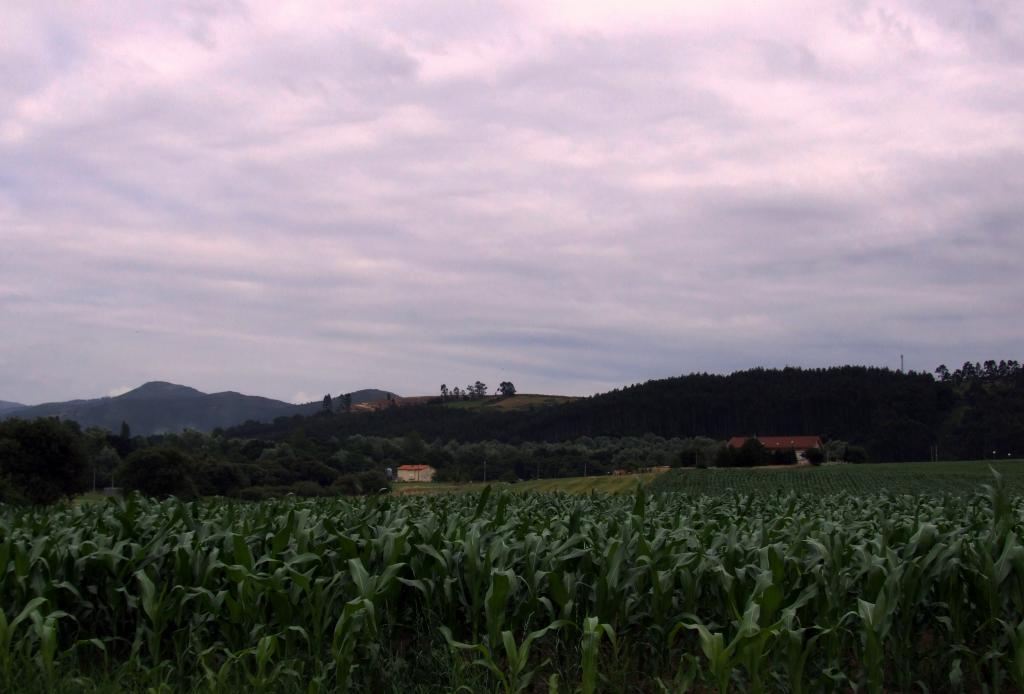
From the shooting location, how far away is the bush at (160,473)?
53.2m

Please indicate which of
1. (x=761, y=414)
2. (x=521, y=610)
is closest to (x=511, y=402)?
(x=761, y=414)

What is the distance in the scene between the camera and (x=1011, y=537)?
6.54 m

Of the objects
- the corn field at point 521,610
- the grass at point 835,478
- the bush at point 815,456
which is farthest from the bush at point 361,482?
the bush at point 815,456

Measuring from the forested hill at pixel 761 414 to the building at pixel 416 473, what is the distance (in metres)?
50.2

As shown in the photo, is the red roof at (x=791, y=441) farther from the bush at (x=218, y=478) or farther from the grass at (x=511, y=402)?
the bush at (x=218, y=478)

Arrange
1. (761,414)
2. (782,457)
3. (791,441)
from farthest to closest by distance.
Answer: (761,414) < (791,441) < (782,457)

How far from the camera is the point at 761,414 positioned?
504 ft

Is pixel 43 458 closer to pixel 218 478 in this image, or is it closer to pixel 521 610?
pixel 218 478

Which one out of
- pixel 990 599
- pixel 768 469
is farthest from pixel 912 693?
pixel 768 469

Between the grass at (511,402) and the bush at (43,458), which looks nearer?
the bush at (43,458)

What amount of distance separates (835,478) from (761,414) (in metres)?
81.0

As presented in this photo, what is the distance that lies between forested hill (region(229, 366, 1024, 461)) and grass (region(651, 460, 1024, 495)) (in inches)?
1870

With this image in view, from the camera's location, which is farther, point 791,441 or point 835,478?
point 791,441

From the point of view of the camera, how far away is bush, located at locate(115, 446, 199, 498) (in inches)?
2093
